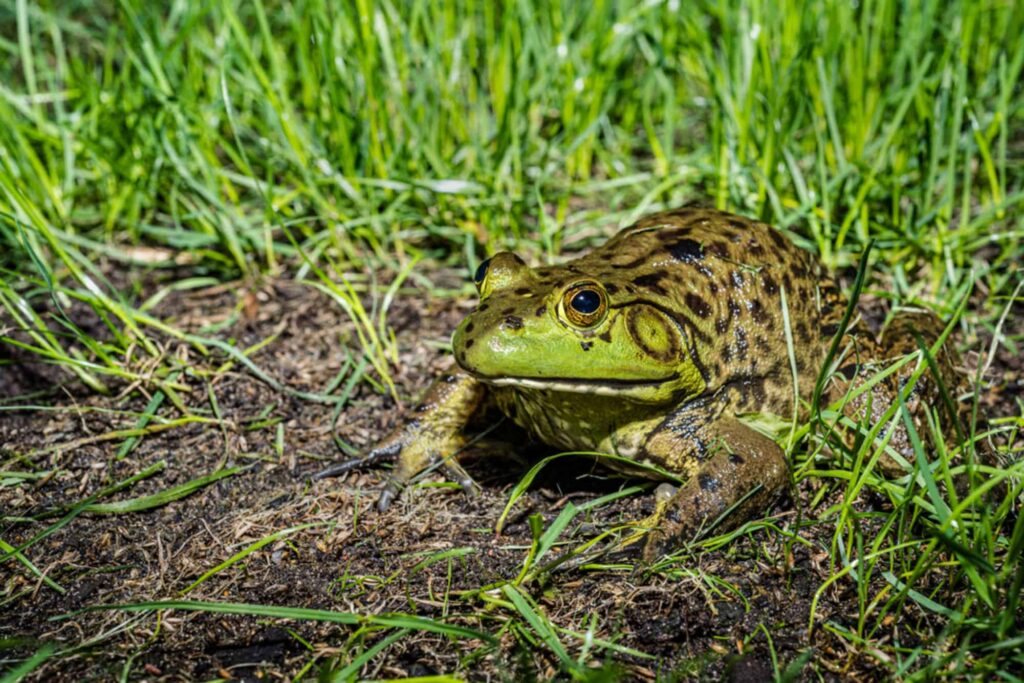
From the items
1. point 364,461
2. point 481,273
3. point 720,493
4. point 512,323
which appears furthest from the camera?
point 364,461

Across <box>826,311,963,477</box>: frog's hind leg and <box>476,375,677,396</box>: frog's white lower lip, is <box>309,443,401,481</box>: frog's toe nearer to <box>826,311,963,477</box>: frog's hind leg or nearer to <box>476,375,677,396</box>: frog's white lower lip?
<box>476,375,677,396</box>: frog's white lower lip

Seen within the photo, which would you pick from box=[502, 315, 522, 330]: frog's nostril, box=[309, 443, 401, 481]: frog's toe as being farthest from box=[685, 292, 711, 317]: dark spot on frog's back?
box=[309, 443, 401, 481]: frog's toe

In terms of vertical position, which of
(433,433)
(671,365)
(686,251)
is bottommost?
(433,433)

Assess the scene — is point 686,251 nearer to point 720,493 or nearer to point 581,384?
point 581,384

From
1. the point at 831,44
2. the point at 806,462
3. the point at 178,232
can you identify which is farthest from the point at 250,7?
the point at 806,462

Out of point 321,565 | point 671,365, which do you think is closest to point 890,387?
point 671,365

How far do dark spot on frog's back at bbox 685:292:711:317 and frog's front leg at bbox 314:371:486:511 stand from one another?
33.1 inches

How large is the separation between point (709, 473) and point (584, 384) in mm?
503

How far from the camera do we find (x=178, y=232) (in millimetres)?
4145

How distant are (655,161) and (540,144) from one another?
27.8 inches

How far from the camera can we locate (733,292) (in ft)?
9.85

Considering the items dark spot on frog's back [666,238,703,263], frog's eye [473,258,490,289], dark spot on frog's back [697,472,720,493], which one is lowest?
dark spot on frog's back [697,472,720,493]

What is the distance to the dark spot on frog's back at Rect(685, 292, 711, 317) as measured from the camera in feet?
9.53

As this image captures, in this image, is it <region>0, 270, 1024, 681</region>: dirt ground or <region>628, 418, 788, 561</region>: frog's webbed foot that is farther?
<region>628, 418, 788, 561</region>: frog's webbed foot
